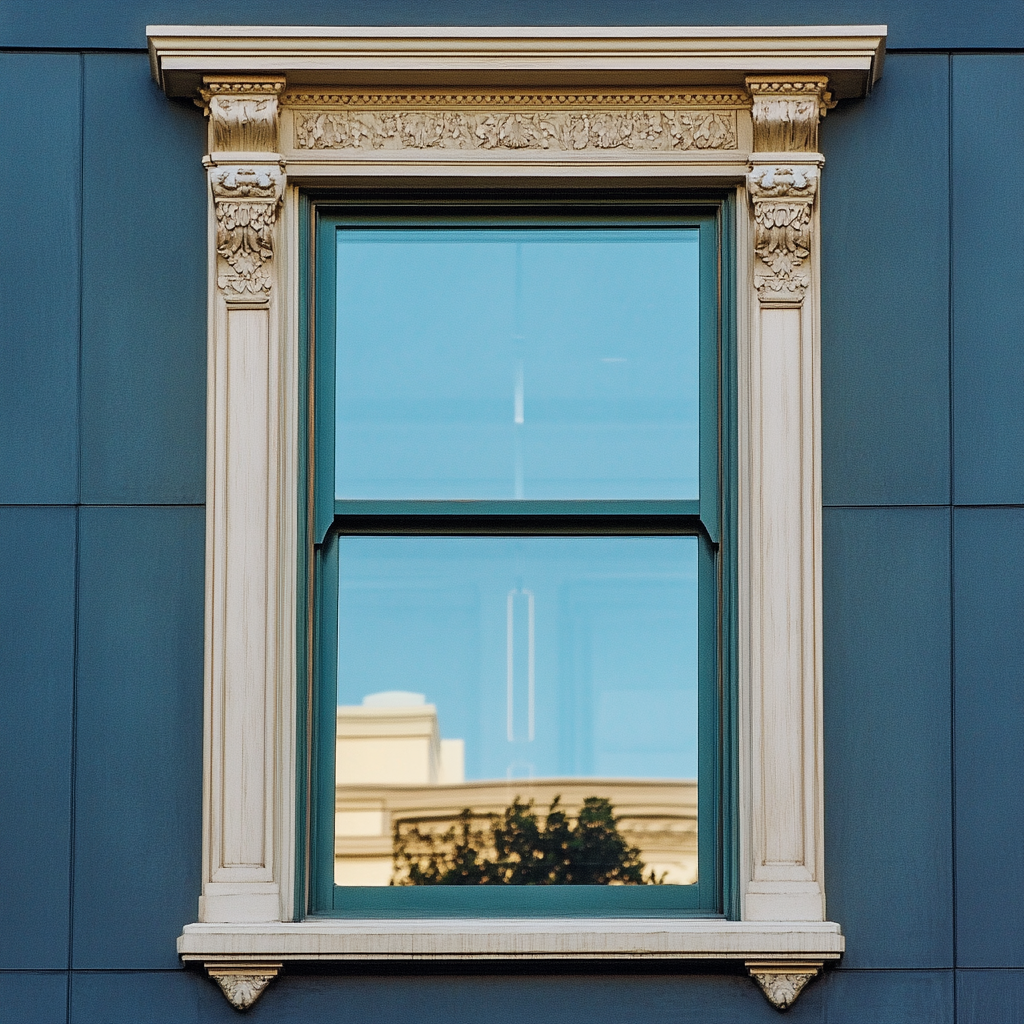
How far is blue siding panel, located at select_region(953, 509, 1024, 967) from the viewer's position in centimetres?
507

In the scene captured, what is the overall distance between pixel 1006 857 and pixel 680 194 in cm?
258

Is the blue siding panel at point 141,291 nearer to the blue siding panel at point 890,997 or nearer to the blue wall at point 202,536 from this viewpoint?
the blue wall at point 202,536

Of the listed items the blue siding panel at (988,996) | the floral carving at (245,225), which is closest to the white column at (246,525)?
the floral carving at (245,225)

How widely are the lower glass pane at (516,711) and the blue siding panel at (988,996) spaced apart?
972 millimetres

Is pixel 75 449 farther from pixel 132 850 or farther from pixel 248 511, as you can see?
pixel 132 850

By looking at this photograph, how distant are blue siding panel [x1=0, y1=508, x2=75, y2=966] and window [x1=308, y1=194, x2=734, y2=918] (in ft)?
2.84

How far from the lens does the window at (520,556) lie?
528cm

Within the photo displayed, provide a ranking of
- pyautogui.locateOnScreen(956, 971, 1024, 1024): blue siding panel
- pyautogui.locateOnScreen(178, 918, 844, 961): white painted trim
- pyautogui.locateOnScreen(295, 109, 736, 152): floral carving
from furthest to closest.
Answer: pyautogui.locateOnScreen(295, 109, 736, 152): floral carving
pyautogui.locateOnScreen(956, 971, 1024, 1024): blue siding panel
pyautogui.locateOnScreen(178, 918, 844, 961): white painted trim

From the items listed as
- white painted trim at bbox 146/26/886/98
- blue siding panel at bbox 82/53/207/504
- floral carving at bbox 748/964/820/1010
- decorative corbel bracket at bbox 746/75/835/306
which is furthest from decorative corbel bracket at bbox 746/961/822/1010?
white painted trim at bbox 146/26/886/98

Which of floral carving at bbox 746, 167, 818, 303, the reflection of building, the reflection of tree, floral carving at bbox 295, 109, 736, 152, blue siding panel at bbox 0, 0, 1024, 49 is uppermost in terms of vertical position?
blue siding panel at bbox 0, 0, 1024, 49

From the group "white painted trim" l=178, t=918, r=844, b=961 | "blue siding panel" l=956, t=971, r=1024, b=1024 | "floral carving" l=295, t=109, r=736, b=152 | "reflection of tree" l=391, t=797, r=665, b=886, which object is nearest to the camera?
"white painted trim" l=178, t=918, r=844, b=961

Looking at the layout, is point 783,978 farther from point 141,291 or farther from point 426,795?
point 141,291

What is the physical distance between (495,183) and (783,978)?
2.92m

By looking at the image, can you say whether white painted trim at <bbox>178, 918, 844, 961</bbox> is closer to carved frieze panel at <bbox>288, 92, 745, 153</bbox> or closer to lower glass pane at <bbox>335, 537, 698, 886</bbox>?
lower glass pane at <bbox>335, 537, 698, 886</bbox>
